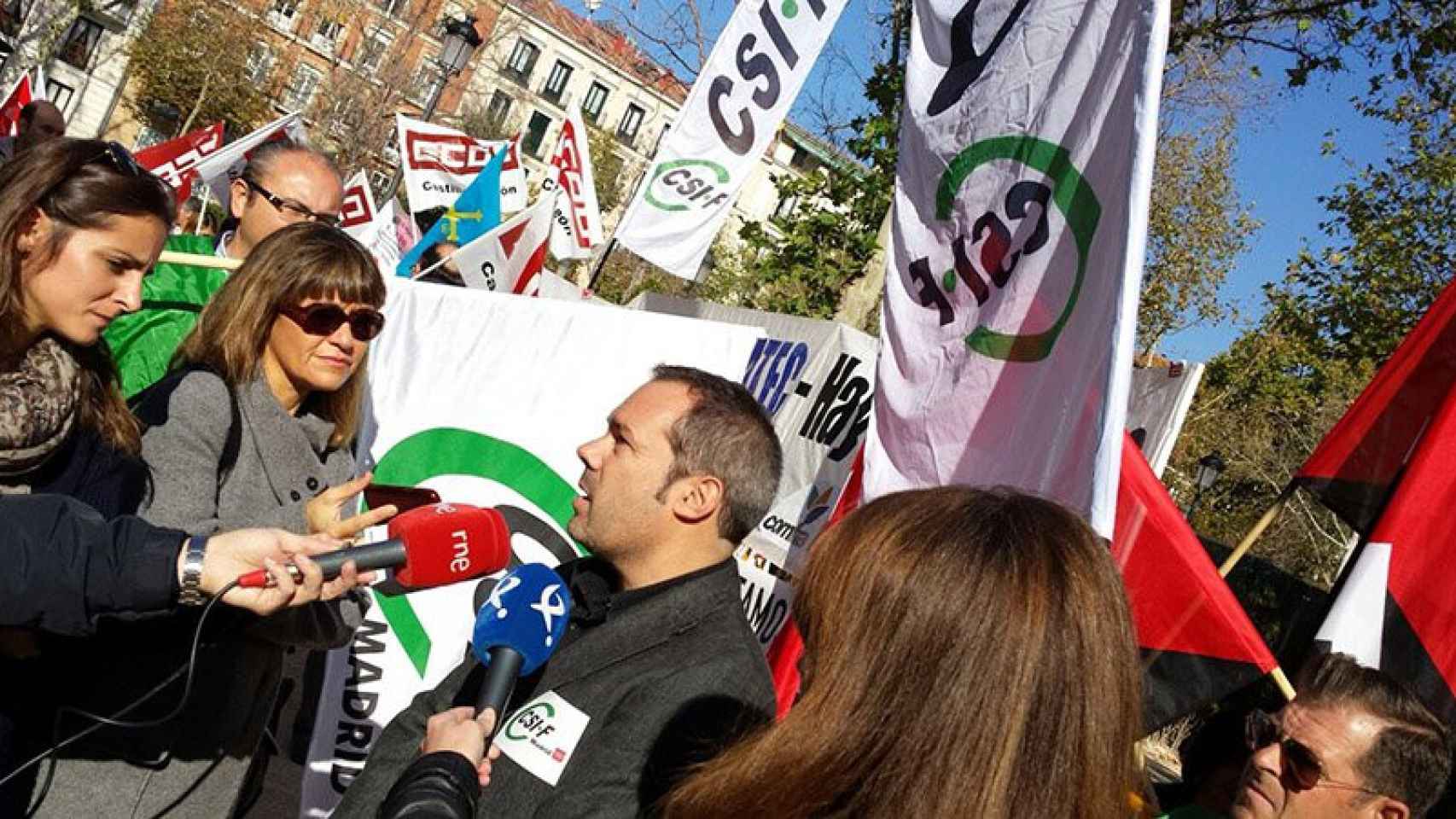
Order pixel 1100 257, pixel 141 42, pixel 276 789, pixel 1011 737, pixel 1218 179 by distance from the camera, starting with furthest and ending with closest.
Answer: pixel 141 42, pixel 1218 179, pixel 276 789, pixel 1100 257, pixel 1011 737

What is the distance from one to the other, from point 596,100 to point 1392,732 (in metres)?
66.5

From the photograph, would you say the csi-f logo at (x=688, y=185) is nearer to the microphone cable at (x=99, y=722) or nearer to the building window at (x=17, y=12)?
the microphone cable at (x=99, y=722)

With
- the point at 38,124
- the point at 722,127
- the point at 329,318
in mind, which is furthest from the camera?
the point at 722,127

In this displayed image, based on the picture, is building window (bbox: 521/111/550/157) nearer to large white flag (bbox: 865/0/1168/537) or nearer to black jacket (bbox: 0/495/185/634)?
large white flag (bbox: 865/0/1168/537)

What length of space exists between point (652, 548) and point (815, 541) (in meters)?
0.83

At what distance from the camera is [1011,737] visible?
5.32 feet

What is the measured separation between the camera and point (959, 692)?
163 cm

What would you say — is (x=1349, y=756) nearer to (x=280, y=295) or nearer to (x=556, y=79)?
(x=280, y=295)

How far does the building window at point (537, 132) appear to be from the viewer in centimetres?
6500

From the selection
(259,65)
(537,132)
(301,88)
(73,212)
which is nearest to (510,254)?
(73,212)

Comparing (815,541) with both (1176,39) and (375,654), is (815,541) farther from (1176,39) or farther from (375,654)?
(1176,39)

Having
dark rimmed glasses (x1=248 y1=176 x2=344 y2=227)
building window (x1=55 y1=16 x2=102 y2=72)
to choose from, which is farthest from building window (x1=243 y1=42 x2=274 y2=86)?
dark rimmed glasses (x1=248 y1=176 x2=344 y2=227)

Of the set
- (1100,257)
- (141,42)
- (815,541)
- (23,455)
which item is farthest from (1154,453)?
(141,42)

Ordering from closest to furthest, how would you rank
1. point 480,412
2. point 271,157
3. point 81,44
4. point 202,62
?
1. point 480,412
2. point 271,157
3. point 202,62
4. point 81,44
